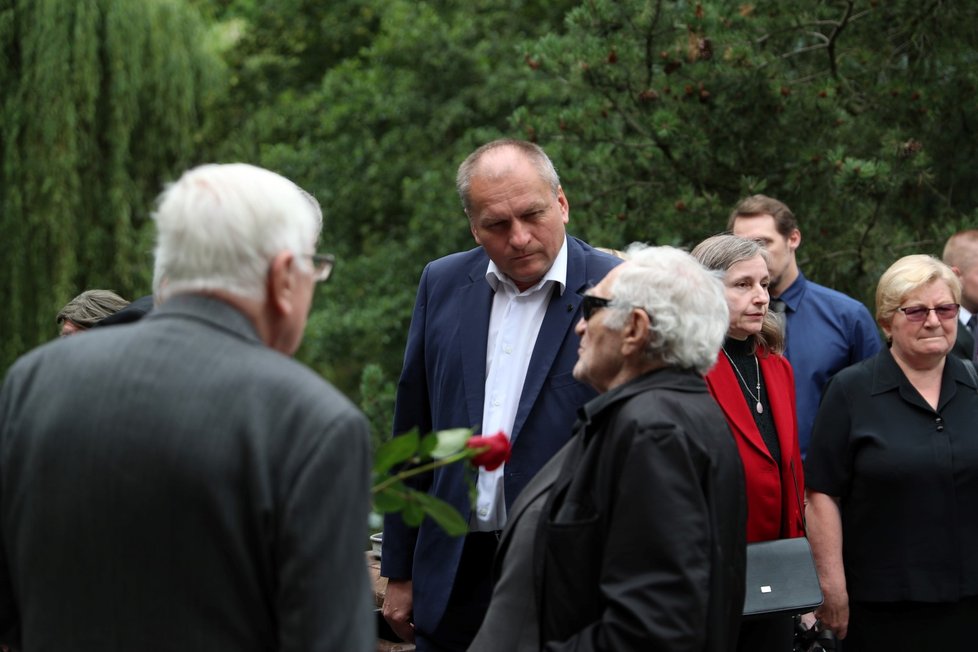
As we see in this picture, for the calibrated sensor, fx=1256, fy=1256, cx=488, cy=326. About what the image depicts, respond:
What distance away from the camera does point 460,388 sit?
394 cm

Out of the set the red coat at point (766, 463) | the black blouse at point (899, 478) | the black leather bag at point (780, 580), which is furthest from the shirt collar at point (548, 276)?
the black blouse at point (899, 478)

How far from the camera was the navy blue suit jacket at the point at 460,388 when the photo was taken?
3.77m

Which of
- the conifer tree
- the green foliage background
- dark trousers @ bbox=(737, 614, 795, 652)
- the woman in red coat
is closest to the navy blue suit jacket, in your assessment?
the woman in red coat

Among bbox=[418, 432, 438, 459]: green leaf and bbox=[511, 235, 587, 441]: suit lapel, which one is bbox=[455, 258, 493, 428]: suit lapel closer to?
bbox=[511, 235, 587, 441]: suit lapel

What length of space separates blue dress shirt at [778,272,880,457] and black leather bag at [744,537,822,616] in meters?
1.30

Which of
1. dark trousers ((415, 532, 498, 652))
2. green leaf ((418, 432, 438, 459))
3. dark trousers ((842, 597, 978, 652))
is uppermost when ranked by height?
green leaf ((418, 432, 438, 459))

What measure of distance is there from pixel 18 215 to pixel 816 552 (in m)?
10.6

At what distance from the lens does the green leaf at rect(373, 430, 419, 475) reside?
96.5 inches

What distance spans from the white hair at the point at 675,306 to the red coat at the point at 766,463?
1134 mm

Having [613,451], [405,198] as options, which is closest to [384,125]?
[405,198]

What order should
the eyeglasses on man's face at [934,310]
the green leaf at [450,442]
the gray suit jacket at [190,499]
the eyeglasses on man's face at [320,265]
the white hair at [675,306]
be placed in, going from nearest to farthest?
1. the gray suit jacket at [190,499]
2. the eyeglasses on man's face at [320,265]
3. the green leaf at [450,442]
4. the white hair at [675,306]
5. the eyeglasses on man's face at [934,310]

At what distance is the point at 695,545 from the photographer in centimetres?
276

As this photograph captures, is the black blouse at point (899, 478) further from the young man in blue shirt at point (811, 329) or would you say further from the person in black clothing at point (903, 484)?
the young man in blue shirt at point (811, 329)

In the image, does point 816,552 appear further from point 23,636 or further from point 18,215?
point 18,215
